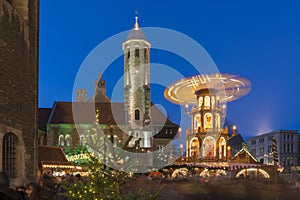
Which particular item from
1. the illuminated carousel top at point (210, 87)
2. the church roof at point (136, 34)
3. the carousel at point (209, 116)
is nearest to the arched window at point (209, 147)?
the carousel at point (209, 116)

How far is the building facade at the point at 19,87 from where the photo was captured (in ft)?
56.7

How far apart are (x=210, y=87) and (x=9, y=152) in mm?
18656

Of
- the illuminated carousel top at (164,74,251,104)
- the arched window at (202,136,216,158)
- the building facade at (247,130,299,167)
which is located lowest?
the building facade at (247,130,299,167)

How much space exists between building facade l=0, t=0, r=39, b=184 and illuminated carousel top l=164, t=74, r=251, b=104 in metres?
14.7

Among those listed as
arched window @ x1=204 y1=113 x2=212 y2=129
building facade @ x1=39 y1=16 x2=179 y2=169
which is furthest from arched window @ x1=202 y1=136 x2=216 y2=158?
building facade @ x1=39 y1=16 x2=179 y2=169

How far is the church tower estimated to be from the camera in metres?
63.4

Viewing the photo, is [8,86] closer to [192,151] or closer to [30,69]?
[30,69]

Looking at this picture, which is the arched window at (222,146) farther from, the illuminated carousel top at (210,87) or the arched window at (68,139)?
the arched window at (68,139)

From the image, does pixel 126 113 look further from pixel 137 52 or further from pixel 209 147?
pixel 209 147

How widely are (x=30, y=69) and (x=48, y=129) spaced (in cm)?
4224

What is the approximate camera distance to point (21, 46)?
19.1 m

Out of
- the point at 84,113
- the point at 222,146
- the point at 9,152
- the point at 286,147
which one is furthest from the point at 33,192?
the point at 286,147

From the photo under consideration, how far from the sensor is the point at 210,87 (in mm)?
33438

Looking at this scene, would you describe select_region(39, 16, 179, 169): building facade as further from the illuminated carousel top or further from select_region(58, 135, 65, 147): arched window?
the illuminated carousel top
